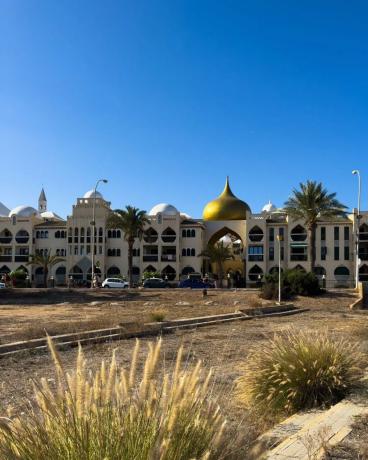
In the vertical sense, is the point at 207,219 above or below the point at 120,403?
above

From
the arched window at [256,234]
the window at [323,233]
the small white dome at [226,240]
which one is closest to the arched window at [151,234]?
the small white dome at [226,240]

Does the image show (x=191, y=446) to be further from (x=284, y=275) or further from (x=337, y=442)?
(x=284, y=275)

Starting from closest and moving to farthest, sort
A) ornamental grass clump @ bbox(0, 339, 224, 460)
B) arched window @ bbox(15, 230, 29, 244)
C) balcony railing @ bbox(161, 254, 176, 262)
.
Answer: ornamental grass clump @ bbox(0, 339, 224, 460), balcony railing @ bbox(161, 254, 176, 262), arched window @ bbox(15, 230, 29, 244)

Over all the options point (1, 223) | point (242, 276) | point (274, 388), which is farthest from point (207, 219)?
point (274, 388)

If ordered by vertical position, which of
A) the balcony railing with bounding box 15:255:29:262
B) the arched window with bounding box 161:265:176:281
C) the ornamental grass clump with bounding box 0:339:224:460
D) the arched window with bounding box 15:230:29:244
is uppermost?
the arched window with bounding box 15:230:29:244

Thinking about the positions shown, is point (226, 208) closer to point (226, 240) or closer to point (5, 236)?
point (226, 240)

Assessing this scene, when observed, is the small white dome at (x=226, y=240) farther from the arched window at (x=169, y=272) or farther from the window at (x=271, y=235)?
the arched window at (x=169, y=272)

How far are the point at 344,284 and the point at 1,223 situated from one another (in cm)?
5038

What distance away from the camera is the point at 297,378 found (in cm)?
636

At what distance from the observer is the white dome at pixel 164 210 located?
78.1 meters

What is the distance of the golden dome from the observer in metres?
77.7

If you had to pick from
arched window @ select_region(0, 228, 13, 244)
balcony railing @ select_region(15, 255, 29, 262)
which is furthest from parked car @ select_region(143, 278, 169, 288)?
arched window @ select_region(0, 228, 13, 244)

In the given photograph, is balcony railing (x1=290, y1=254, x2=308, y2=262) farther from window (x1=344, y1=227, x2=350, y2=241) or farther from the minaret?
the minaret

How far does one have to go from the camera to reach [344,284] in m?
63.2
